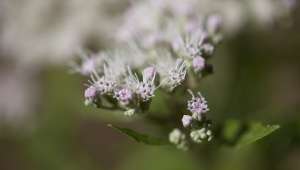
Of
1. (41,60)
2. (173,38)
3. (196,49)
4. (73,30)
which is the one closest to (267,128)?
(196,49)

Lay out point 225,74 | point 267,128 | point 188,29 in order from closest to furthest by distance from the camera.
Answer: point 267,128 → point 188,29 → point 225,74

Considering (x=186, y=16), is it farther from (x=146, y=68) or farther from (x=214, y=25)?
(x=146, y=68)

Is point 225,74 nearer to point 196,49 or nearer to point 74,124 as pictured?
point 74,124

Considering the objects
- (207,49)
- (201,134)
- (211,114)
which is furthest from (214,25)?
(211,114)

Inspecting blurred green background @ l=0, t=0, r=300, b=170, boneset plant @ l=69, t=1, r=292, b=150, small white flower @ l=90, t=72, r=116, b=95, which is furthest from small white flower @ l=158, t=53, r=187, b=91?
blurred green background @ l=0, t=0, r=300, b=170

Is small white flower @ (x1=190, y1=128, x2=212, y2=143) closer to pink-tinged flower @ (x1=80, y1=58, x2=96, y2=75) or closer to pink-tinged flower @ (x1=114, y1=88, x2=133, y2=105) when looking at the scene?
pink-tinged flower @ (x1=114, y1=88, x2=133, y2=105)

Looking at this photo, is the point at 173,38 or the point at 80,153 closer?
the point at 173,38

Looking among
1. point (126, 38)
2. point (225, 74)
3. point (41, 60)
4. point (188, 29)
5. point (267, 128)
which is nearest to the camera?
point (267, 128)
